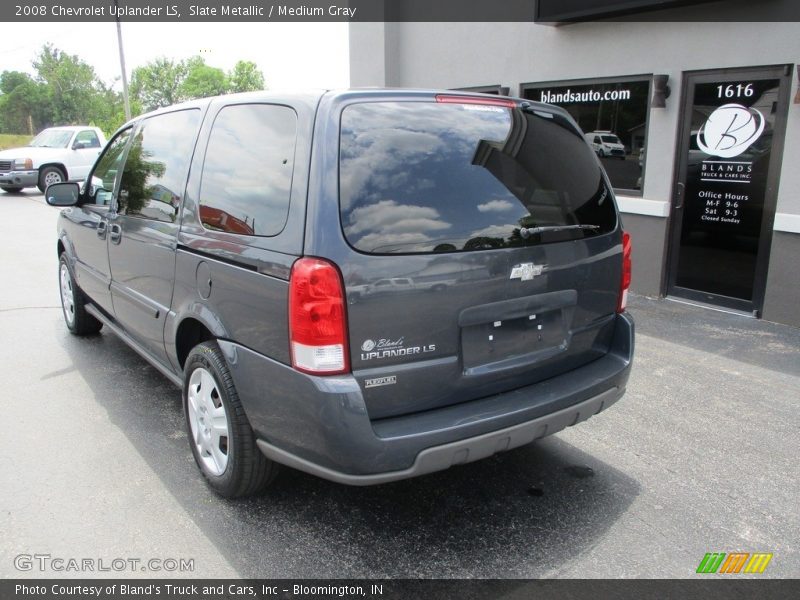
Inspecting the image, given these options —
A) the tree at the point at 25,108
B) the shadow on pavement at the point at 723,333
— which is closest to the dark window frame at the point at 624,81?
the shadow on pavement at the point at 723,333

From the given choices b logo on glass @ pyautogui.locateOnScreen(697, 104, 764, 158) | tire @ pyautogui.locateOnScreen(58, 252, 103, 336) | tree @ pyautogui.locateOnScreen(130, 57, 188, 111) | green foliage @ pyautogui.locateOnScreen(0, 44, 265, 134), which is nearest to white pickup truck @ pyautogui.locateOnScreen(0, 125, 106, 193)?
tire @ pyautogui.locateOnScreen(58, 252, 103, 336)

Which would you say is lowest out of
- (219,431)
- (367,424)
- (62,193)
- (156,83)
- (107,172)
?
(219,431)

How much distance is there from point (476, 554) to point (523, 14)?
767 cm

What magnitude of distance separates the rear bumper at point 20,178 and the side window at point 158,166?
16.4 m

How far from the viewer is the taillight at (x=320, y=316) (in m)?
2.44

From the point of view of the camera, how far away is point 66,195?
5.07 meters

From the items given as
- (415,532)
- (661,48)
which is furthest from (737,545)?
(661,48)

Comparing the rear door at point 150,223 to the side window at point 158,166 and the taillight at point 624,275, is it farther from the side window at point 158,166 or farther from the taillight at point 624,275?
the taillight at point 624,275

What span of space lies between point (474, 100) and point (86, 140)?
1873 centimetres

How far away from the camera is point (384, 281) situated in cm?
250

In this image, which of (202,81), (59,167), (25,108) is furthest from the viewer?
(202,81)

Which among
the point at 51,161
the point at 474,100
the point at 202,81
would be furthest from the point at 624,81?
the point at 202,81

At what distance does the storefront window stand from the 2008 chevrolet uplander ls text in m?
4.54

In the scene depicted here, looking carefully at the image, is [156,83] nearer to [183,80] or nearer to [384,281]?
[183,80]
